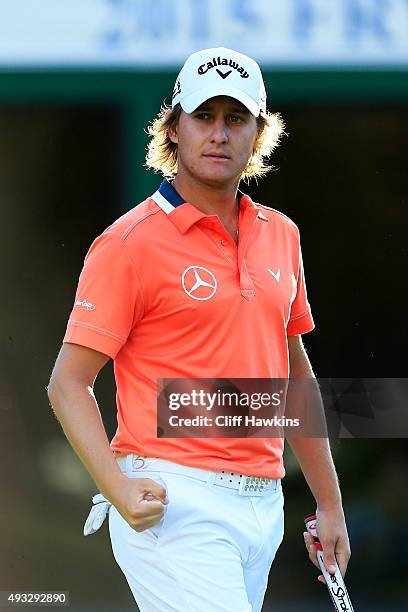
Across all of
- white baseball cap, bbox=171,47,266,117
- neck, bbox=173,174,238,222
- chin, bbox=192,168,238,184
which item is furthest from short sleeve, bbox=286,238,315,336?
white baseball cap, bbox=171,47,266,117

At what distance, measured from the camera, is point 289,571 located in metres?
5.08

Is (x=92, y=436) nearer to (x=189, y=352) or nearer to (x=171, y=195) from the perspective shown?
(x=189, y=352)

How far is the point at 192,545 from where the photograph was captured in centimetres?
286

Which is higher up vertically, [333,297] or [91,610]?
[333,297]

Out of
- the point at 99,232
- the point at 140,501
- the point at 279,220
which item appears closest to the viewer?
the point at 140,501

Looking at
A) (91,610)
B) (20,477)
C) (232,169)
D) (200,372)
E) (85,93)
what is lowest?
(91,610)

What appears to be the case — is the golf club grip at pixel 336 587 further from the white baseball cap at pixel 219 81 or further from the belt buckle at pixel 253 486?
the white baseball cap at pixel 219 81

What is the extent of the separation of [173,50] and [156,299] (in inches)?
82.2

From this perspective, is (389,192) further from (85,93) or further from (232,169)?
(232,169)

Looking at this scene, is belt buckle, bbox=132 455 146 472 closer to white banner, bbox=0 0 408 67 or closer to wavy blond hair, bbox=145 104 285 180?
wavy blond hair, bbox=145 104 285 180

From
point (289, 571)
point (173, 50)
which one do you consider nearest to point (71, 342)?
point (173, 50)

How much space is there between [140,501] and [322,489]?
79cm

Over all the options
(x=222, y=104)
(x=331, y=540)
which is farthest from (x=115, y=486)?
(x=222, y=104)

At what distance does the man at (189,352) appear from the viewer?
282cm
